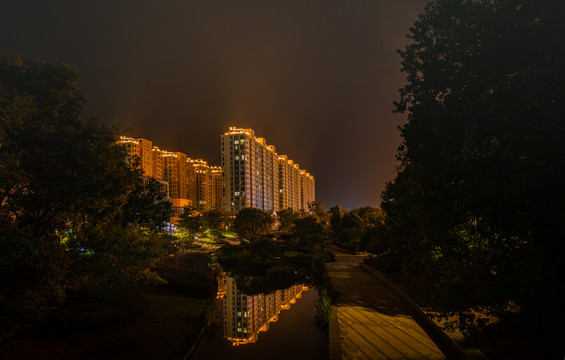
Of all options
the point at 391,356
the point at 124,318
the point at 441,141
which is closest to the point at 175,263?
the point at 124,318

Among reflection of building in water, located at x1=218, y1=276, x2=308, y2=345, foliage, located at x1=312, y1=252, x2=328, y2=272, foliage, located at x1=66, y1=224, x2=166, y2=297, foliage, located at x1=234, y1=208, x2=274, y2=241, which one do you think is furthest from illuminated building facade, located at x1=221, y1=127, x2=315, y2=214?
foliage, located at x1=66, y1=224, x2=166, y2=297

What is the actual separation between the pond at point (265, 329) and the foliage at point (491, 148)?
6.86 metres

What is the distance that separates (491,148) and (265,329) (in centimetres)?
1232

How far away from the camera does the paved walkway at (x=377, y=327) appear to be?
30.4 ft

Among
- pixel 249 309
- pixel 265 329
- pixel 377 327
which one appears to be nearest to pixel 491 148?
pixel 377 327

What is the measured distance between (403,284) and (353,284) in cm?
308

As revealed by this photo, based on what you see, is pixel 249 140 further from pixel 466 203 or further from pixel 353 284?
pixel 466 203

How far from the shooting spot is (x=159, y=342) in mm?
10891

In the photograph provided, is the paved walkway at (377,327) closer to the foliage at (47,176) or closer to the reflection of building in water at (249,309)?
the reflection of building in water at (249,309)

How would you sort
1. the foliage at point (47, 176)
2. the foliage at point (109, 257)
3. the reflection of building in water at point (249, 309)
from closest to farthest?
the foliage at point (47, 176) → the foliage at point (109, 257) → the reflection of building in water at point (249, 309)

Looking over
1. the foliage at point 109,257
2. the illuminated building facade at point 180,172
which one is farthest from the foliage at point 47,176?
the illuminated building facade at point 180,172

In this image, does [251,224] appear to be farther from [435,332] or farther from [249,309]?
[435,332]

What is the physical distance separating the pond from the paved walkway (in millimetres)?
1489

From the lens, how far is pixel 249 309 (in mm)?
17109
